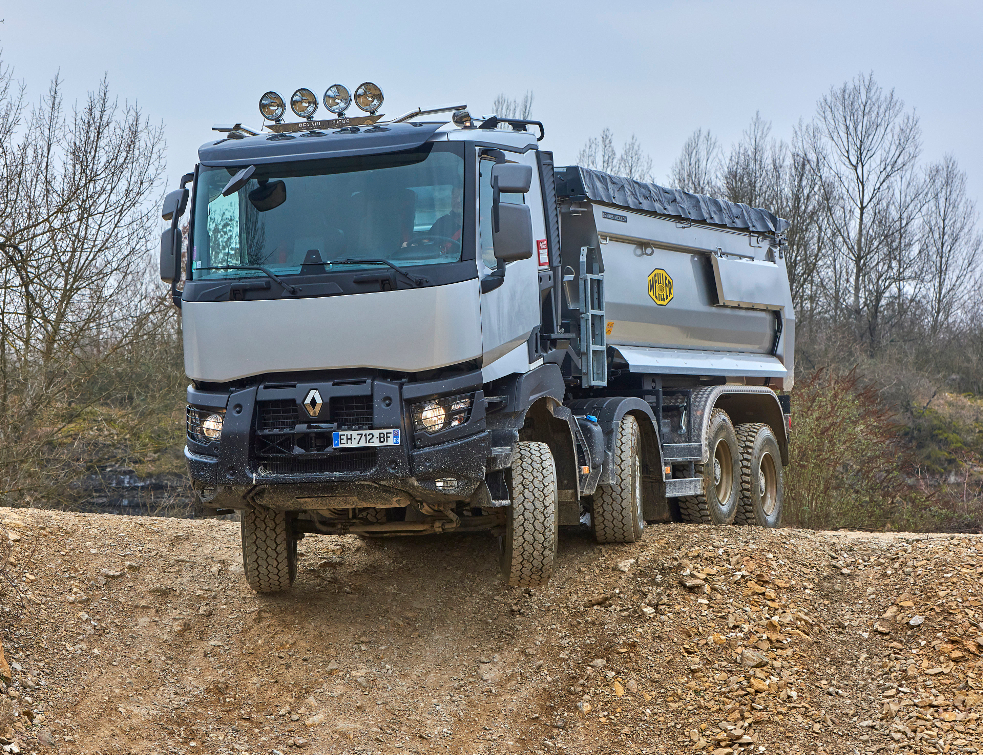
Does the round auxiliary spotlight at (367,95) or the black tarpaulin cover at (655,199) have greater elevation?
the round auxiliary spotlight at (367,95)

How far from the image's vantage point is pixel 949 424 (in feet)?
82.0

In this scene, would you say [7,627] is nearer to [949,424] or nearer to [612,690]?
[612,690]

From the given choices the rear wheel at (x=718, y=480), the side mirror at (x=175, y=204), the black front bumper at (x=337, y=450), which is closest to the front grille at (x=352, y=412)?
the black front bumper at (x=337, y=450)

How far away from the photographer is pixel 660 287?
8.62 m

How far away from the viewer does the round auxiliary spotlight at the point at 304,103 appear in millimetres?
6555

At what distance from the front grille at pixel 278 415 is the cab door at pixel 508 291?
1134 millimetres

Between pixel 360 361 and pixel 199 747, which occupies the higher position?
pixel 360 361

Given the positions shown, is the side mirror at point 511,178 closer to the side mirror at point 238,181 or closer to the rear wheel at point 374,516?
the side mirror at point 238,181

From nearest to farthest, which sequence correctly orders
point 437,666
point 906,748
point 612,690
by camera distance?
point 906,748, point 612,690, point 437,666

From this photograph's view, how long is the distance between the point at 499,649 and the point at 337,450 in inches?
77.4

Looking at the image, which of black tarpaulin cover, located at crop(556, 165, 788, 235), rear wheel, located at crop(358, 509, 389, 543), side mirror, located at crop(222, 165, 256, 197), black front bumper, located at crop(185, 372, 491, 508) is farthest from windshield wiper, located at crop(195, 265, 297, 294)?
black tarpaulin cover, located at crop(556, 165, 788, 235)

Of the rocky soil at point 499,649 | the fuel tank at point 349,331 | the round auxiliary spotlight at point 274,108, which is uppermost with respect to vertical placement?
the round auxiliary spotlight at point 274,108

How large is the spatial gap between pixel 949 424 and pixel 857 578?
20.5 meters

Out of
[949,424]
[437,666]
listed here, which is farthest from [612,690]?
[949,424]
